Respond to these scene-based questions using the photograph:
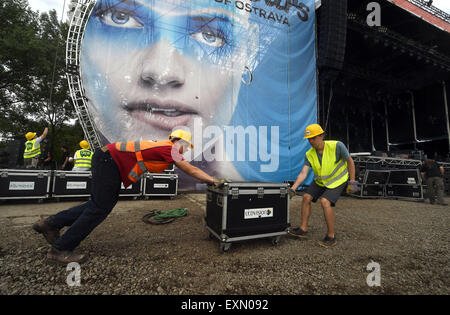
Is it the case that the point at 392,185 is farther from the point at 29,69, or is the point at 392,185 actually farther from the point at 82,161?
the point at 29,69

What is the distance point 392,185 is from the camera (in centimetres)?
680

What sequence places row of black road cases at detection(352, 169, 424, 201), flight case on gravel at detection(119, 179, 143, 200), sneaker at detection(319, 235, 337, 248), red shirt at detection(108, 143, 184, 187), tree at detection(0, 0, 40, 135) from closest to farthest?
red shirt at detection(108, 143, 184, 187)
sneaker at detection(319, 235, 337, 248)
flight case on gravel at detection(119, 179, 143, 200)
row of black road cases at detection(352, 169, 424, 201)
tree at detection(0, 0, 40, 135)

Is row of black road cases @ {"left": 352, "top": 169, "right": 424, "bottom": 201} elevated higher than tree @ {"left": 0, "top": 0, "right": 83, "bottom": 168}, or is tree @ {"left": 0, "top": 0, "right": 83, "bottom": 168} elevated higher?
tree @ {"left": 0, "top": 0, "right": 83, "bottom": 168}

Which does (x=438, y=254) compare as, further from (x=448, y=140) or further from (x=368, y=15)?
(x=448, y=140)

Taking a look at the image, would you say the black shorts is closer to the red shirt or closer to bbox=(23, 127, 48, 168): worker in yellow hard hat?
the red shirt

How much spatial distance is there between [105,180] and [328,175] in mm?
2587

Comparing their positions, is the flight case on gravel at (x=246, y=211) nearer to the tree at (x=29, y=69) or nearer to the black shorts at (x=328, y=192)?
the black shorts at (x=328, y=192)

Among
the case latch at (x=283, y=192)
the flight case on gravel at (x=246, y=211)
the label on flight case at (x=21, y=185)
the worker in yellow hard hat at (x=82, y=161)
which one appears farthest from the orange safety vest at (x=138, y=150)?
the label on flight case at (x=21, y=185)

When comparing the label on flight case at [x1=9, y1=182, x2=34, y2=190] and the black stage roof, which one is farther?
the black stage roof

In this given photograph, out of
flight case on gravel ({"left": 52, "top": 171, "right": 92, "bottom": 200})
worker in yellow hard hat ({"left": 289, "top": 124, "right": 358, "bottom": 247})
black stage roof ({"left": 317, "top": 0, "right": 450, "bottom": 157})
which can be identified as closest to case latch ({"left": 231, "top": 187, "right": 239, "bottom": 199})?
worker in yellow hard hat ({"left": 289, "top": 124, "right": 358, "bottom": 247})

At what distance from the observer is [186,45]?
6.73 m

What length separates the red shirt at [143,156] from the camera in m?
1.82

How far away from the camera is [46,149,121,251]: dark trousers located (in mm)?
1712

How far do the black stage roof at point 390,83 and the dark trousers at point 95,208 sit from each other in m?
8.50
